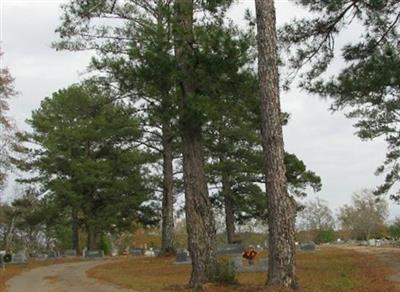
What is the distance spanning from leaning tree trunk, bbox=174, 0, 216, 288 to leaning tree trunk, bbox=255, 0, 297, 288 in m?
2.02

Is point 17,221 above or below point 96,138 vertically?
below

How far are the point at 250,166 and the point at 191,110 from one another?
20220mm

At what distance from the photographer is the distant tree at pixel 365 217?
76.1 m

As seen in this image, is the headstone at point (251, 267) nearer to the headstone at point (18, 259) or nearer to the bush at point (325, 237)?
the headstone at point (18, 259)

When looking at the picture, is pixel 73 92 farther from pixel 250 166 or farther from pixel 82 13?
pixel 82 13

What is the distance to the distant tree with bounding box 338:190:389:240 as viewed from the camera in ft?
250

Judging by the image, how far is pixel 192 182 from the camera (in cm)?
1495

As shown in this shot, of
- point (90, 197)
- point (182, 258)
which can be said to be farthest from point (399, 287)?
point (90, 197)

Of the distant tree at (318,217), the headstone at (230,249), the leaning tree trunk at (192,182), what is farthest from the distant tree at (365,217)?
the leaning tree trunk at (192,182)

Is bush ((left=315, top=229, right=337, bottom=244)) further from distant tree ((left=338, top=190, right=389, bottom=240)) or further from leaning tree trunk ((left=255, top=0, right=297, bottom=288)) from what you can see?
leaning tree trunk ((left=255, top=0, right=297, bottom=288))

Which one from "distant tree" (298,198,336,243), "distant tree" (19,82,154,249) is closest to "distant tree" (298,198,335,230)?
"distant tree" (298,198,336,243)

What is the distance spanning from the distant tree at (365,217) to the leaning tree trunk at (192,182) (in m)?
60.2

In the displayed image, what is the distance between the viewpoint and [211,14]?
1520 centimetres

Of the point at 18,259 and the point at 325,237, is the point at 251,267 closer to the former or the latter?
the point at 18,259
